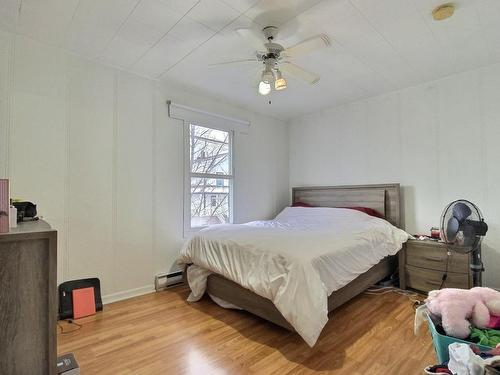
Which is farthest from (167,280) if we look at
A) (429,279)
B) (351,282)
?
(429,279)

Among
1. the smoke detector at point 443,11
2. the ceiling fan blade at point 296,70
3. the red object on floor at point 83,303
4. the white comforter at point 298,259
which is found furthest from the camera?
the red object on floor at point 83,303

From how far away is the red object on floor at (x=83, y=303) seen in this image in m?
2.40

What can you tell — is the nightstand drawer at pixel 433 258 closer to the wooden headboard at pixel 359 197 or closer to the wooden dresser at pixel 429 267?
the wooden dresser at pixel 429 267

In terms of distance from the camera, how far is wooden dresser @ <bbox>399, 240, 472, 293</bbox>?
2.62m

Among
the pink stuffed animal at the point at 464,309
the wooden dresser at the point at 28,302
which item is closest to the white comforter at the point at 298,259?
the pink stuffed animal at the point at 464,309

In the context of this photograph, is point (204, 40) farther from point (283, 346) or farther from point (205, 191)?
point (283, 346)

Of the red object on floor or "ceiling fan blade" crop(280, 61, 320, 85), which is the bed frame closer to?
the red object on floor

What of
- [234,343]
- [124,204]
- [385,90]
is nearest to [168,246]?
[124,204]

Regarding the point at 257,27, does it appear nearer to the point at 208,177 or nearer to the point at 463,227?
the point at 208,177

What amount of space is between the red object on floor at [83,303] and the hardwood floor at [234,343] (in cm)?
9

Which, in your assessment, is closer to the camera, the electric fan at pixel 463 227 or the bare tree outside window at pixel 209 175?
the electric fan at pixel 463 227

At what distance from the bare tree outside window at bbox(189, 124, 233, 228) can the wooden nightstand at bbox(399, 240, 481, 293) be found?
7.48 ft

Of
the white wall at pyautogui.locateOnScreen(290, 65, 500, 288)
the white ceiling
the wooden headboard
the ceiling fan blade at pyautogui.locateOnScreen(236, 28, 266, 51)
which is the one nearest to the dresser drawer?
the white wall at pyautogui.locateOnScreen(290, 65, 500, 288)

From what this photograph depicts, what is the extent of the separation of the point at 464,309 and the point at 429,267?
1.93 meters
